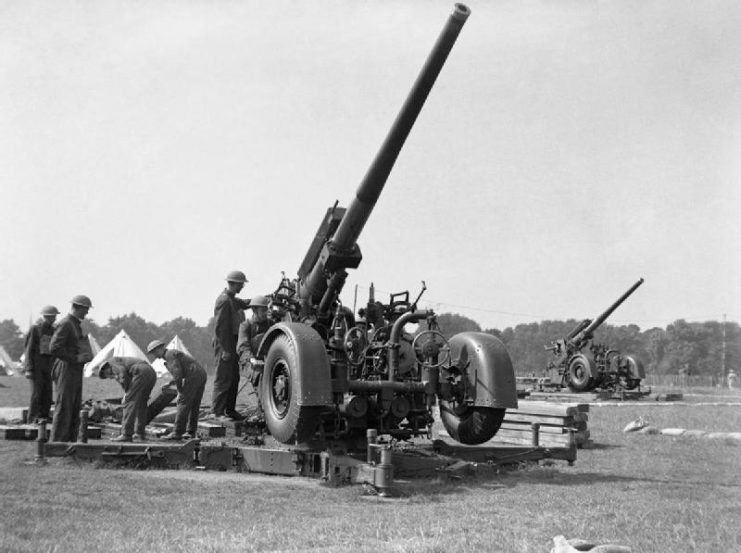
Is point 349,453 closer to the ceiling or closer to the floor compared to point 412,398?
closer to the floor

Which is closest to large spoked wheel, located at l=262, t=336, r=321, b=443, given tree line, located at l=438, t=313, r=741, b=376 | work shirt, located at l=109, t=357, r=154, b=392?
work shirt, located at l=109, t=357, r=154, b=392

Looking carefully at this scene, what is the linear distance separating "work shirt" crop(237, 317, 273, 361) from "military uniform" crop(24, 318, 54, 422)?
3842mm

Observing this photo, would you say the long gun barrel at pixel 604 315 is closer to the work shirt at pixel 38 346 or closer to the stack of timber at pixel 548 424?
the stack of timber at pixel 548 424

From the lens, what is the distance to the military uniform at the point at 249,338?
35.7ft

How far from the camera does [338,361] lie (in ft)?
28.1

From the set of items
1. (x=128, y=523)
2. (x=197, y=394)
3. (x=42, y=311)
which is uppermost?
(x=42, y=311)

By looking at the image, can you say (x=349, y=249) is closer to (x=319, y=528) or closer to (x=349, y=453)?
(x=349, y=453)

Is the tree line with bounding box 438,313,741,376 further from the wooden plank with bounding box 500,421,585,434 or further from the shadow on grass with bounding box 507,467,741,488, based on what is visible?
the shadow on grass with bounding box 507,467,741,488

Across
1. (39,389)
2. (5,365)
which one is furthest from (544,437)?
(5,365)

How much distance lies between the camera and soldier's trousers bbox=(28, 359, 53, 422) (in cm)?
1309

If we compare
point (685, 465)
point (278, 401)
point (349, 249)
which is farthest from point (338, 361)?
point (685, 465)

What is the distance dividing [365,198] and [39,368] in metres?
7.06

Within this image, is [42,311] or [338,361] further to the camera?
[42,311]

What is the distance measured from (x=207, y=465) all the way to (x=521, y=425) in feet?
19.5
